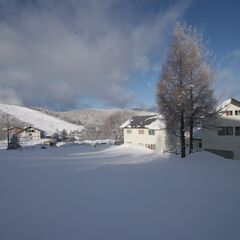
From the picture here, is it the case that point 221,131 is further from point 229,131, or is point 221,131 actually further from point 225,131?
point 229,131

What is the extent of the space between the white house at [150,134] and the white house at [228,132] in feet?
27.0

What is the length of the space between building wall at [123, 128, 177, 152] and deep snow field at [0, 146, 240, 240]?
992 inches

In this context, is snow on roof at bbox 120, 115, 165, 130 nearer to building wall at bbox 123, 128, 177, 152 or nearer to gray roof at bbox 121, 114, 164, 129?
gray roof at bbox 121, 114, 164, 129

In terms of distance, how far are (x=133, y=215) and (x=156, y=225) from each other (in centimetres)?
106

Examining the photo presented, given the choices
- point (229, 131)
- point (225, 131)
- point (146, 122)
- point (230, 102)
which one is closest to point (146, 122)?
point (146, 122)

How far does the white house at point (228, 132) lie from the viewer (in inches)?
1110

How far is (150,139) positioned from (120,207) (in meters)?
36.2

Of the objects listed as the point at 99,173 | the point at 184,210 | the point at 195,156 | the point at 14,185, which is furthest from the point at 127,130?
the point at 184,210

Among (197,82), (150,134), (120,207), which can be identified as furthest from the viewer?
(150,134)

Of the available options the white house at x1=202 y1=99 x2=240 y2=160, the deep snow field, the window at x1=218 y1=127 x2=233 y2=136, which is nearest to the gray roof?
the white house at x1=202 y1=99 x2=240 y2=160

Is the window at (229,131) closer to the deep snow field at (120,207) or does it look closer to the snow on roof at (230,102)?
the snow on roof at (230,102)

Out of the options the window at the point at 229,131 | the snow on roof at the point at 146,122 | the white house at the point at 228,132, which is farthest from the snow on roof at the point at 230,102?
the snow on roof at the point at 146,122

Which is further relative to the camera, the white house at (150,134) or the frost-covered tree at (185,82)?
the white house at (150,134)

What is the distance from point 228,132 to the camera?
28969mm
